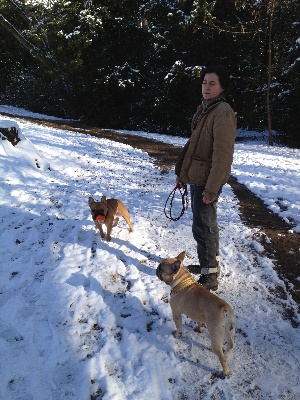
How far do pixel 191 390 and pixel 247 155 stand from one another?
9.72 metres

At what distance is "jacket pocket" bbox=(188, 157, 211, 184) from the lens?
3.16 metres

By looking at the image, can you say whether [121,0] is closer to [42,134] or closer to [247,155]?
[42,134]

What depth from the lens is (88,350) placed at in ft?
9.02

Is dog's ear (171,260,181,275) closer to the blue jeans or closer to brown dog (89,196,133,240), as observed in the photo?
the blue jeans

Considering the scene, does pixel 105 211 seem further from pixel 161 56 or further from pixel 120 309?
pixel 161 56

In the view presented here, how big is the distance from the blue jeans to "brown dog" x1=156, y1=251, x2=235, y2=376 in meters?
0.52

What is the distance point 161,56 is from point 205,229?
18.5m

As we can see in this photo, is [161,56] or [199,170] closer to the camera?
[199,170]

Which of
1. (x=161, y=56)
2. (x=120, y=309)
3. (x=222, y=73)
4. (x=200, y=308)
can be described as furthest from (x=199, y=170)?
(x=161, y=56)

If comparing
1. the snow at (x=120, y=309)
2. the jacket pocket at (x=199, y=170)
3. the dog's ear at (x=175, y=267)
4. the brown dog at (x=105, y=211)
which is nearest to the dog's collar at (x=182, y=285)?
the dog's ear at (x=175, y=267)

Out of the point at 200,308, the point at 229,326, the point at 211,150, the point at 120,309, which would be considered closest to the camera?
the point at 229,326

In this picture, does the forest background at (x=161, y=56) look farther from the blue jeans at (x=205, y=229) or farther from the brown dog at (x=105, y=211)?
the blue jeans at (x=205, y=229)

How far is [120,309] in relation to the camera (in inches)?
130

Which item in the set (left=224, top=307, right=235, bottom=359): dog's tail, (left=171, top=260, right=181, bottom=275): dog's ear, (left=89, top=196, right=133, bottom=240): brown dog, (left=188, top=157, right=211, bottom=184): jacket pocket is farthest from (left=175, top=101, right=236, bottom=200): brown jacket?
(left=89, top=196, right=133, bottom=240): brown dog
